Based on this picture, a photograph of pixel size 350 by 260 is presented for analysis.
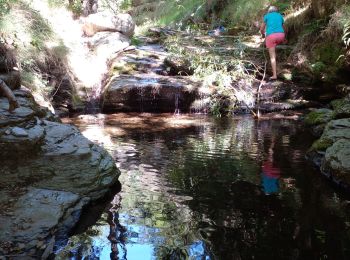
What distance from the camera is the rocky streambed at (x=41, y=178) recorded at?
11.5ft

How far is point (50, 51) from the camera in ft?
32.6

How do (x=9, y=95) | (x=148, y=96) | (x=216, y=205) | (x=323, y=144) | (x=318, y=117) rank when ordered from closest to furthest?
1. (x=216, y=205)
2. (x=9, y=95)
3. (x=323, y=144)
4. (x=318, y=117)
5. (x=148, y=96)

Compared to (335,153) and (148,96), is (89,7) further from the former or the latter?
(335,153)

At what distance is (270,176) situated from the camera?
5.74 meters

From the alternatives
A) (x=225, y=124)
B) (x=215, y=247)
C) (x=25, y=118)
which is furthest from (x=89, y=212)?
(x=225, y=124)

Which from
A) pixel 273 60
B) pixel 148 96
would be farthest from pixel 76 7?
pixel 273 60

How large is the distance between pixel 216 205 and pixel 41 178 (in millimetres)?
1984

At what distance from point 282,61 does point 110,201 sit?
30.0 feet

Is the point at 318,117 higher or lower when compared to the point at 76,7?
lower

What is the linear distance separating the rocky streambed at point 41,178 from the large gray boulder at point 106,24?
35.6 feet

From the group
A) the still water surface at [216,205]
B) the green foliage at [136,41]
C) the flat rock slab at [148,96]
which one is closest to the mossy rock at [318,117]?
the still water surface at [216,205]

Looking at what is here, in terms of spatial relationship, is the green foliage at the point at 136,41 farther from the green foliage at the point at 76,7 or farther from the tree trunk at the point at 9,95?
the tree trunk at the point at 9,95

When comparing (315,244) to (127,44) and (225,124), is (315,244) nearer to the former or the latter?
(225,124)

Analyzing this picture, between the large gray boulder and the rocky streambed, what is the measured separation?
10838 millimetres
